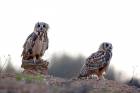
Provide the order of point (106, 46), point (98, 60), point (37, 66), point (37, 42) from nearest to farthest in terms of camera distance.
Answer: point (98, 60), point (106, 46), point (37, 66), point (37, 42)

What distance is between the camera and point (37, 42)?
86.5 ft

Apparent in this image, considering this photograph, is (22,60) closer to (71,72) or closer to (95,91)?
(95,91)

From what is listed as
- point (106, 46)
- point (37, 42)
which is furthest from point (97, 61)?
point (37, 42)

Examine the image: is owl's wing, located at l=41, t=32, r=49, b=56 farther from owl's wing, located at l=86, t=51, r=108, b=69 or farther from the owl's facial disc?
owl's wing, located at l=86, t=51, r=108, b=69

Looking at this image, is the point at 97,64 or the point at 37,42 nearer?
the point at 97,64

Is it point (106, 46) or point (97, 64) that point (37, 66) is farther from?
point (106, 46)

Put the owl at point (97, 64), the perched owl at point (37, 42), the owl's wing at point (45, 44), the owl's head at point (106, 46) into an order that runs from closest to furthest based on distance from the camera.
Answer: the owl at point (97, 64) → the owl's head at point (106, 46) → the perched owl at point (37, 42) → the owl's wing at point (45, 44)

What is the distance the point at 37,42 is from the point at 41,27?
530 mm

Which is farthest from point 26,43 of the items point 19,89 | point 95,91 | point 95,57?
point 19,89

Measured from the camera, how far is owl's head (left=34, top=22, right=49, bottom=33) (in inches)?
1037

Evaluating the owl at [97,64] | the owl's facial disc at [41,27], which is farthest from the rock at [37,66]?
the owl at [97,64]

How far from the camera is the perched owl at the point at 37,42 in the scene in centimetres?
2631

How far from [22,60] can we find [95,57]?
265cm

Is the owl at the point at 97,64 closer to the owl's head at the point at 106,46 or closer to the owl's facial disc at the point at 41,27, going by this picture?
the owl's head at the point at 106,46
